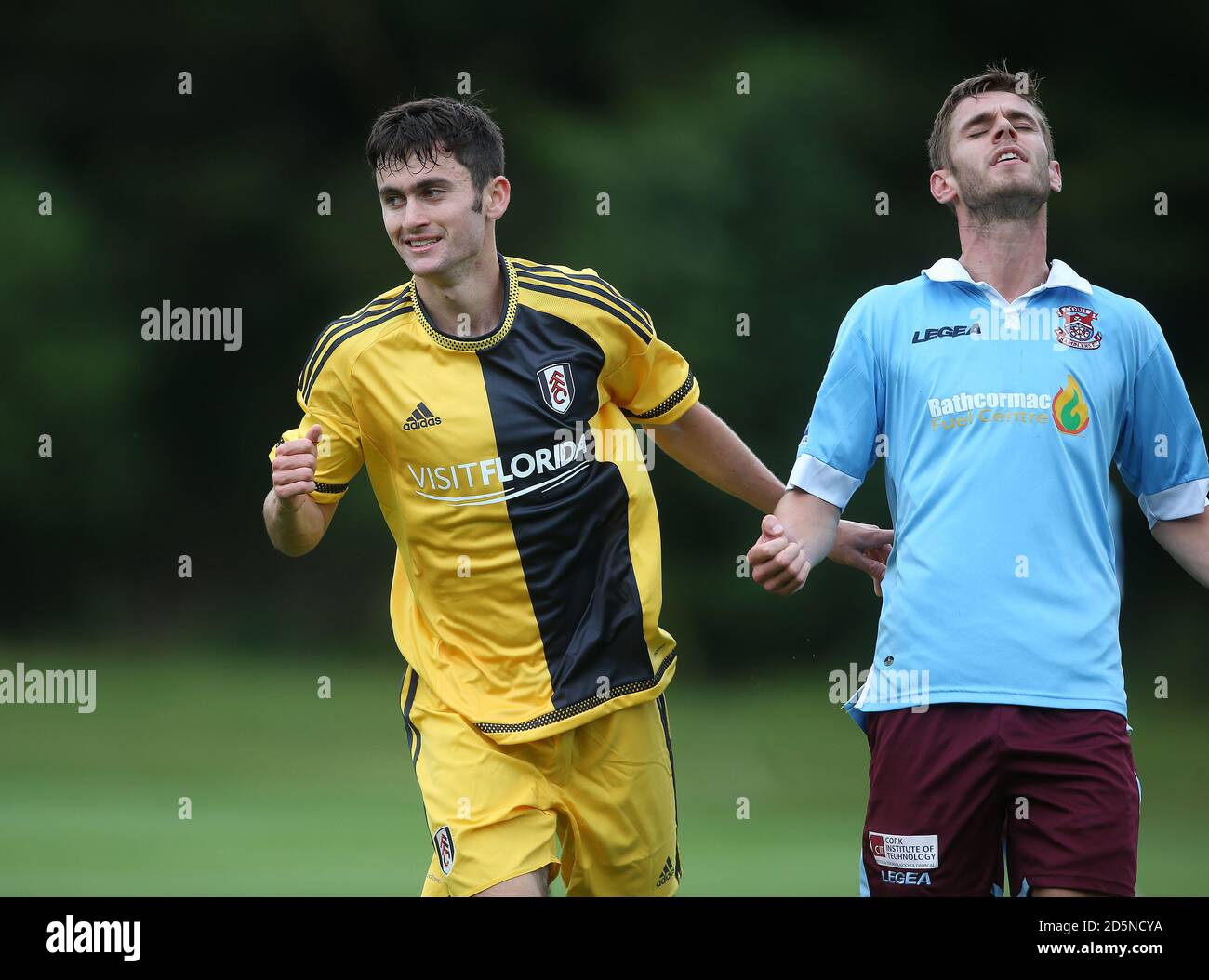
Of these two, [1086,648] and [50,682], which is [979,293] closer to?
[1086,648]

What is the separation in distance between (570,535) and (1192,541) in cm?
131

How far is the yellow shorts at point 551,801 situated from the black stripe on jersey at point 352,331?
69cm

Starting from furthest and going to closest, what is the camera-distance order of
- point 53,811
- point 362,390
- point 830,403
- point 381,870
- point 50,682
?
point 50,682
point 53,811
point 381,870
point 362,390
point 830,403

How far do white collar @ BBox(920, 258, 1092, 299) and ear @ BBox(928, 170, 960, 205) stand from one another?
0.14 m

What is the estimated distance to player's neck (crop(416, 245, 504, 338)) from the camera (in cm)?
374

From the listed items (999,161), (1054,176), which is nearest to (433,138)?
(999,161)

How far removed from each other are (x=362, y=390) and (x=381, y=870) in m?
3.19

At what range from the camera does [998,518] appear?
10.5 ft

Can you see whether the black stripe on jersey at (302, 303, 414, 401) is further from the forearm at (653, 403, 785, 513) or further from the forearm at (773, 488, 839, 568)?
the forearm at (773, 488, 839, 568)

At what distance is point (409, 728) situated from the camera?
381 centimetres

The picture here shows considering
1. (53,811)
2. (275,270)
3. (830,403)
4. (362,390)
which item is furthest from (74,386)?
(830,403)

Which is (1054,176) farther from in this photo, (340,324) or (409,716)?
(409,716)

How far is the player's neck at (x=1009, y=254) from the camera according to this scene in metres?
3.37

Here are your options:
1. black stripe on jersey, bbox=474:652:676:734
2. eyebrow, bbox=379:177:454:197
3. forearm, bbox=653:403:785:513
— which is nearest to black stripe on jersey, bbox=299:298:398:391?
eyebrow, bbox=379:177:454:197
